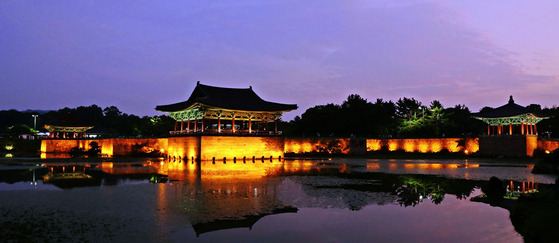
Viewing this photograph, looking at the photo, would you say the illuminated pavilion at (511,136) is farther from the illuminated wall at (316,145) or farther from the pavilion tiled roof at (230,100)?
the pavilion tiled roof at (230,100)

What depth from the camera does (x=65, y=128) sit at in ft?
218

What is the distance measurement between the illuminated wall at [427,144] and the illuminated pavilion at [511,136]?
7.33ft

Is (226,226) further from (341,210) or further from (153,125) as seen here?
(153,125)

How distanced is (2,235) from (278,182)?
1240 cm

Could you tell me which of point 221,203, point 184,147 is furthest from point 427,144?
point 221,203

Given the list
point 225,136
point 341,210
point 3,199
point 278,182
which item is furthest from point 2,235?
point 225,136

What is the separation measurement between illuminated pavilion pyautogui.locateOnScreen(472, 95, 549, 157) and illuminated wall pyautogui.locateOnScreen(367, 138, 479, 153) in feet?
7.33

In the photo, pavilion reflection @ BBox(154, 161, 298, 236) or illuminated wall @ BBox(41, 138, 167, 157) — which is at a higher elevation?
illuminated wall @ BBox(41, 138, 167, 157)

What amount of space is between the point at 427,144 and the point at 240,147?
24737 millimetres

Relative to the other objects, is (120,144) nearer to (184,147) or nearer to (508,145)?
(184,147)

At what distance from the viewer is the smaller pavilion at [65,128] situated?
6512 cm

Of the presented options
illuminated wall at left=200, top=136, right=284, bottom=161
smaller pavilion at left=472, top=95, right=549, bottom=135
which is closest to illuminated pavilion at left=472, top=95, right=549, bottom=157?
smaller pavilion at left=472, top=95, right=549, bottom=135

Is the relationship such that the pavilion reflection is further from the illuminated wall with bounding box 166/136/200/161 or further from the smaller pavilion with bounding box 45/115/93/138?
the smaller pavilion with bounding box 45/115/93/138

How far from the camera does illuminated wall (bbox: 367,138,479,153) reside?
161ft
